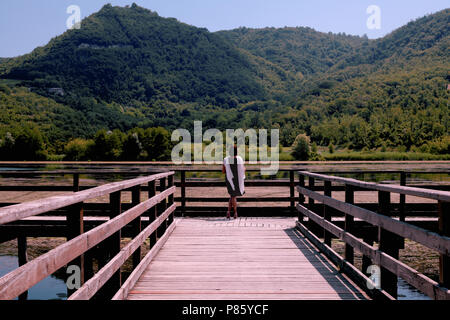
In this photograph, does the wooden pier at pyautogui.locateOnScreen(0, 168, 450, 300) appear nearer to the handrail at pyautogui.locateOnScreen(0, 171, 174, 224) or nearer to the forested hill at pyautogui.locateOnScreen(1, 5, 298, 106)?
the handrail at pyautogui.locateOnScreen(0, 171, 174, 224)

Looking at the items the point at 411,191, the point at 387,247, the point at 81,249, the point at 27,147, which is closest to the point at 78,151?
the point at 27,147

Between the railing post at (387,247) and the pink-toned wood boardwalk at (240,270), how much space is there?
45 cm

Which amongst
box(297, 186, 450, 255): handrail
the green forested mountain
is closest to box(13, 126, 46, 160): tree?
the green forested mountain

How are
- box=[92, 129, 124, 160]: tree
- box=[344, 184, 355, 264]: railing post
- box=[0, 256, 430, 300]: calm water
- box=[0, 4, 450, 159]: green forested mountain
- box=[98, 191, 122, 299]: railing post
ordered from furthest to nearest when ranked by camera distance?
box=[0, 4, 450, 159]: green forested mountain → box=[92, 129, 124, 160]: tree → box=[0, 256, 430, 300]: calm water → box=[344, 184, 355, 264]: railing post → box=[98, 191, 122, 299]: railing post

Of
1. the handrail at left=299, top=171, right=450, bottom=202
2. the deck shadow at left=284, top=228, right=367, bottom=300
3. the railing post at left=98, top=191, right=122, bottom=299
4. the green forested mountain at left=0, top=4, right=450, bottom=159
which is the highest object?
the green forested mountain at left=0, top=4, right=450, bottom=159

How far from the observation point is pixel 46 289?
8023 millimetres

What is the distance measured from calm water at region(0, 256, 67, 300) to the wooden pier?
25.0 inches

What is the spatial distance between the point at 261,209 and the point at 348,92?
444 feet

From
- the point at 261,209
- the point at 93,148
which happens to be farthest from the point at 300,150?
the point at 261,209

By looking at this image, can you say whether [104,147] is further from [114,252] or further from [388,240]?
[388,240]

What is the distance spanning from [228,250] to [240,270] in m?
1.24

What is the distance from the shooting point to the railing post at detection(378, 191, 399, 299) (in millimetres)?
4133

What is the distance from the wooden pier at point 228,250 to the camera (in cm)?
308

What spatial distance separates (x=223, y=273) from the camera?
18.2ft
